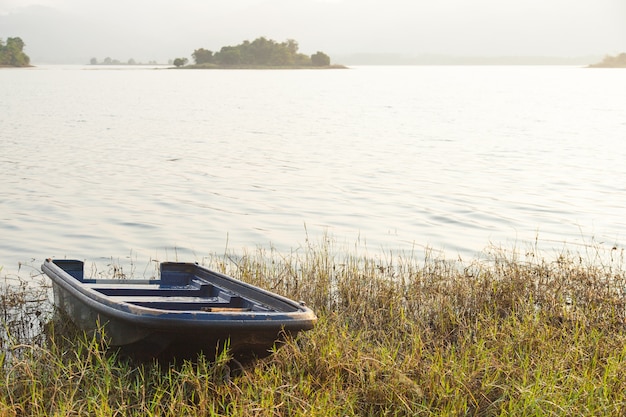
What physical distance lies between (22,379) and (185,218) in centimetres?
1067

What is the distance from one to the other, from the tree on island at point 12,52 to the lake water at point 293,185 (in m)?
131

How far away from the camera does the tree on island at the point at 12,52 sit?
164 m

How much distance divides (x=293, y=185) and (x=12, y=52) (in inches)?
6256

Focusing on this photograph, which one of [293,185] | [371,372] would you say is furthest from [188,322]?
[293,185]

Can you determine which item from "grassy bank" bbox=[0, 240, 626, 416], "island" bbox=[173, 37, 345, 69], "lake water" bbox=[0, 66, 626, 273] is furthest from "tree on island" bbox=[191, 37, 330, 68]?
"grassy bank" bbox=[0, 240, 626, 416]

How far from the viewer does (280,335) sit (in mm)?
6453

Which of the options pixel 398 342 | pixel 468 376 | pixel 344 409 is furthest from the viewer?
pixel 398 342

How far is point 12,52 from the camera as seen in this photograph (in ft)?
543

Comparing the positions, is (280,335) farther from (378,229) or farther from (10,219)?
(10,219)

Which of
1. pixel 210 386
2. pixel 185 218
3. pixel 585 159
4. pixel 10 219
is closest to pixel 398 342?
pixel 210 386

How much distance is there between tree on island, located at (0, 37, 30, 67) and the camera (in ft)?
539

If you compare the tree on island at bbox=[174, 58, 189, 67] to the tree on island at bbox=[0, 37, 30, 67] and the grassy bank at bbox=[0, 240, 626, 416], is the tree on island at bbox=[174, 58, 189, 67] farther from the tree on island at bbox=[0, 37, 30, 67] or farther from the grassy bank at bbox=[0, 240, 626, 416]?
the grassy bank at bbox=[0, 240, 626, 416]

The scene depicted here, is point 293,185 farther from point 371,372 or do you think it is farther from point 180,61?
point 180,61

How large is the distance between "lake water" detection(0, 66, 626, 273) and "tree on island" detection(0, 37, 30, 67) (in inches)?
5152
